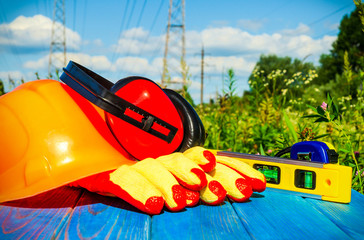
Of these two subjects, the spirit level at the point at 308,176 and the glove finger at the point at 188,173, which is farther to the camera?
the spirit level at the point at 308,176

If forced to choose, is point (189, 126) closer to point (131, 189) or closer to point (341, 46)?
point (131, 189)

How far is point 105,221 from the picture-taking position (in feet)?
3.90

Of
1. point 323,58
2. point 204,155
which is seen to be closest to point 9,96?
point 204,155

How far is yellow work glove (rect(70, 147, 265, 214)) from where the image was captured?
4.20 ft

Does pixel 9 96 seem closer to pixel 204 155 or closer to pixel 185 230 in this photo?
pixel 204 155

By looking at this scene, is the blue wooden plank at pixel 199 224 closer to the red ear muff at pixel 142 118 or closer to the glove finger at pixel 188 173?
the glove finger at pixel 188 173

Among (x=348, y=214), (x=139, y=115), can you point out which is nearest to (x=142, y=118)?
(x=139, y=115)

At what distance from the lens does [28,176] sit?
142 cm

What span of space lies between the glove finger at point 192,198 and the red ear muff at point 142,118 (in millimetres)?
420

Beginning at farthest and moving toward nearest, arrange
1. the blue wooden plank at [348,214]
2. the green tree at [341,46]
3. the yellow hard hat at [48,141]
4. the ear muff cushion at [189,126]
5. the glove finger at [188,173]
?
the green tree at [341,46], the ear muff cushion at [189,126], the yellow hard hat at [48,141], the glove finger at [188,173], the blue wooden plank at [348,214]

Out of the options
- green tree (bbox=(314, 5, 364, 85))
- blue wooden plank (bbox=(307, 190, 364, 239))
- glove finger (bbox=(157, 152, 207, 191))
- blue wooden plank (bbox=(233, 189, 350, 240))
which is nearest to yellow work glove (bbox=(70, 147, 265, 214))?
glove finger (bbox=(157, 152, 207, 191))

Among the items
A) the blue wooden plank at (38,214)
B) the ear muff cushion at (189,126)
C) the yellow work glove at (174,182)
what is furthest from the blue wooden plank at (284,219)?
the blue wooden plank at (38,214)

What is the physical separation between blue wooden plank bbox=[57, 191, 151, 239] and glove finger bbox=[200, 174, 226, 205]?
281 mm

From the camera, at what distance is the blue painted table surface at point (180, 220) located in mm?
1087
